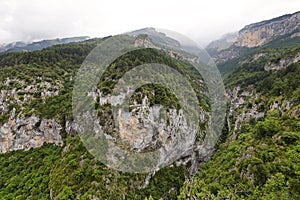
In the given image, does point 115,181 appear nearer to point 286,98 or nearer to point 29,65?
point 286,98

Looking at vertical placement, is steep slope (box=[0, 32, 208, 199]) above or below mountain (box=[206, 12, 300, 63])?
below

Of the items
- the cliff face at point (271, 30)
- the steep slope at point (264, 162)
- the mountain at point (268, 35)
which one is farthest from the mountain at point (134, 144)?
the cliff face at point (271, 30)

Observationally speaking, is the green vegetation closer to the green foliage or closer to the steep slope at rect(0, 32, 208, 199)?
the green foliage

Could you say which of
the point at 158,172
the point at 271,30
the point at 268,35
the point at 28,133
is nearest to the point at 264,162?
the point at 158,172

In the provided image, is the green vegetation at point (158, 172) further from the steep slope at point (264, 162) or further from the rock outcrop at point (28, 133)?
the rock outcrop at point (28, 133)

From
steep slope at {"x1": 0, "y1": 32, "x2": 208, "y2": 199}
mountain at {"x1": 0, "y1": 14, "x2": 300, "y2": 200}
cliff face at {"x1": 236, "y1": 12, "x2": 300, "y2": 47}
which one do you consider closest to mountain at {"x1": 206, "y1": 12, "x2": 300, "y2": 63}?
cliff face at {"x1": 236, "y1": 12, "x2": 300, "y2": 47}

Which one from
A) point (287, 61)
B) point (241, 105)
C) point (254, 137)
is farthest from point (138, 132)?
point (287, 61)
